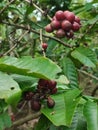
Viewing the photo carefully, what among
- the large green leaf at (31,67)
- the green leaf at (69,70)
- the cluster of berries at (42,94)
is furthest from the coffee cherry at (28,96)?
the green leaf at (69,70)

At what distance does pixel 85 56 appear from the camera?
1509 mm

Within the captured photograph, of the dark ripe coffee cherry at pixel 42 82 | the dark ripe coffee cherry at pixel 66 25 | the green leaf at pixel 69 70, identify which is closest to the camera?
the dark ripe coffee cherry at pixel 42 82

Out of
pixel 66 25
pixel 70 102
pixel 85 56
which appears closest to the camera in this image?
pixel 70 102

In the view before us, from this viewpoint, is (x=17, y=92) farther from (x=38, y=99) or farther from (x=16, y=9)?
(x=16, y=9)

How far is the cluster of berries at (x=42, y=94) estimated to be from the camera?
96 centimetres

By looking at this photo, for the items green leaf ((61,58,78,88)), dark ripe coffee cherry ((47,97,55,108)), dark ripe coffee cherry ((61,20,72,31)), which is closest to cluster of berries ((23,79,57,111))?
dark ripe coffee cherry ((47,97,55,108))

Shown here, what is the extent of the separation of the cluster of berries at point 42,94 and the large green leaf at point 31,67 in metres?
0.07

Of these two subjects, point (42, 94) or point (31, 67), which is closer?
point (31, 67)

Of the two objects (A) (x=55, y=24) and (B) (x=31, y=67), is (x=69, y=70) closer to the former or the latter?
(A) (x=55, y=24)

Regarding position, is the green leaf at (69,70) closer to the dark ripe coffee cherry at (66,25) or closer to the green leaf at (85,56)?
the green leaf at (85,56)

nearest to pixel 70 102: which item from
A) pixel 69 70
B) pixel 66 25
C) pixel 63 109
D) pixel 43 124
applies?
pixel 63 109

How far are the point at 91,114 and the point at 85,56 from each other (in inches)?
23.0

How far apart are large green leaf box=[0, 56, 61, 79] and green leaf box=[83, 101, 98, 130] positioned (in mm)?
160

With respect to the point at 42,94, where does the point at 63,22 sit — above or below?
above
